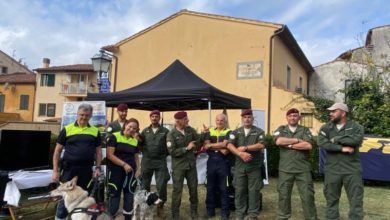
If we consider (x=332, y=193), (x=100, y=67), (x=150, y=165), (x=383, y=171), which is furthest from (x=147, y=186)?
(x=383, y=171)

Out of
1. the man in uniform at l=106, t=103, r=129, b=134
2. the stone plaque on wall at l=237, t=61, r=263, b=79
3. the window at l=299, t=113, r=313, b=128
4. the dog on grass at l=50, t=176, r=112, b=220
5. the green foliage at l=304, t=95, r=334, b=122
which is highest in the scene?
the stone plaque on wall at l=237, t=61, r=263, b=79

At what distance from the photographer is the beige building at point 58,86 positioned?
41109 mm

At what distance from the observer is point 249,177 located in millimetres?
5922

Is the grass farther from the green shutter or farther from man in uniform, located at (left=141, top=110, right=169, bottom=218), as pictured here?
the green shutter

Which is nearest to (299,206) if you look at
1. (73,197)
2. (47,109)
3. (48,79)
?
(73,197)

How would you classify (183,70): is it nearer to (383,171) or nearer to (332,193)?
(332,193)

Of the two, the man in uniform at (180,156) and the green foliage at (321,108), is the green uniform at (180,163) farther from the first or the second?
the green foliage at (321,108)

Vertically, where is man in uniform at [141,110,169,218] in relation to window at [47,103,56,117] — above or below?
below

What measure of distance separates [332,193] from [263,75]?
12.8 meters

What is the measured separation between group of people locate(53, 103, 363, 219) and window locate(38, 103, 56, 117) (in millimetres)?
37630

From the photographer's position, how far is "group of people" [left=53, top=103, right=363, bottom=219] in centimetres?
503

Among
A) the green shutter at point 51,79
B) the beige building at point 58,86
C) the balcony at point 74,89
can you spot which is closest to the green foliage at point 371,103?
the balcony at point 74,89

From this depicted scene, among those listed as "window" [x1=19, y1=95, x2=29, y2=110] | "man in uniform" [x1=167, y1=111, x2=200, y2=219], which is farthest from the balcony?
"man in uniform" [x1=167, y1=111, x2=200, y2=219]

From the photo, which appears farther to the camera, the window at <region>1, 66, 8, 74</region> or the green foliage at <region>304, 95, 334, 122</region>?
the window at <region>1, 66, 8, 74</region>
